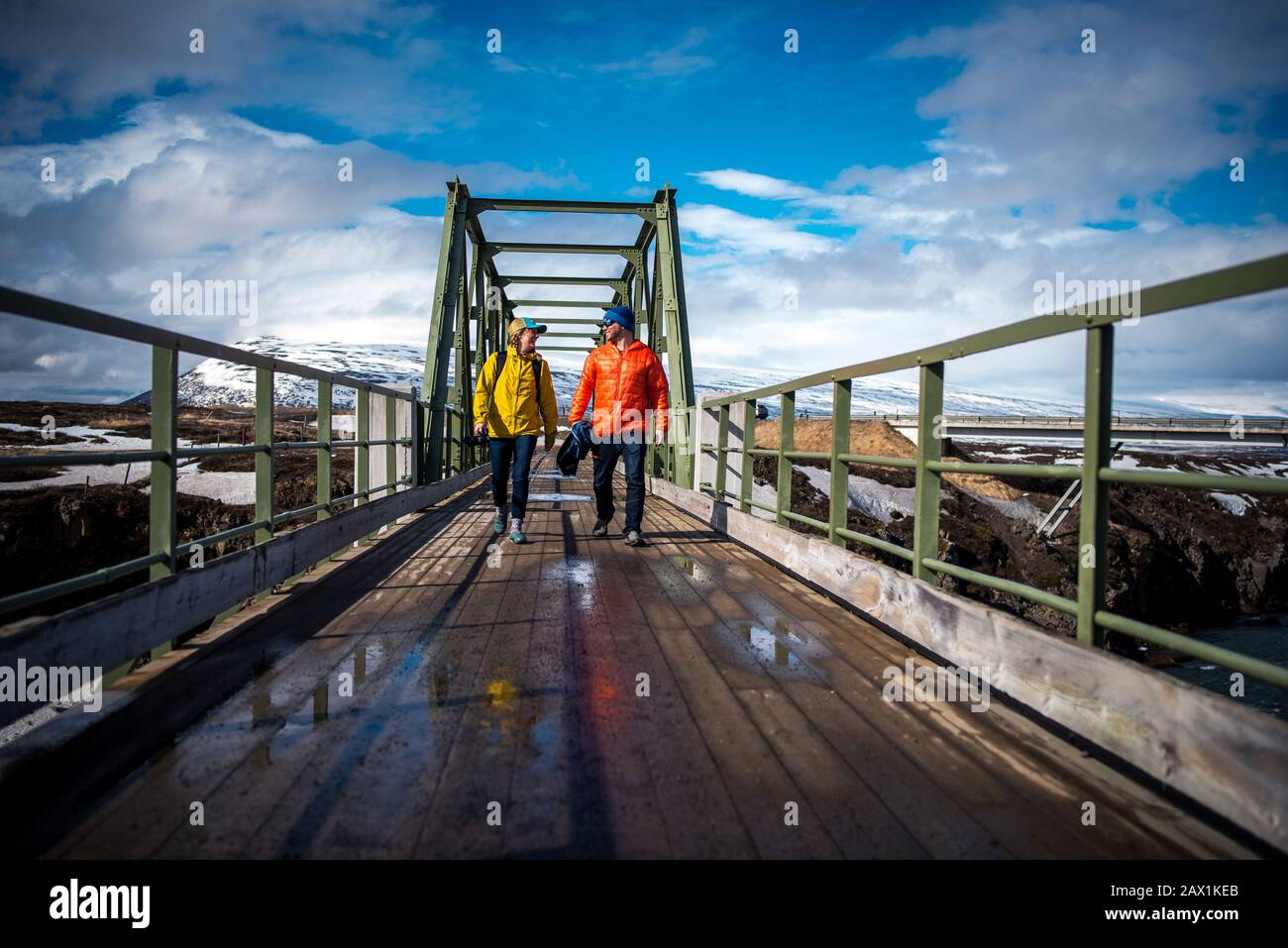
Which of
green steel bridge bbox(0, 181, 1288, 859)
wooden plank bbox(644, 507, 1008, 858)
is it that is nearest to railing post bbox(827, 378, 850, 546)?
green steel bridge bbox(0, 181, 1288, 859)

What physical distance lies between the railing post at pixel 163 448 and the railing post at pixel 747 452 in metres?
4.53

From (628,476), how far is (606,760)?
4.44 metres

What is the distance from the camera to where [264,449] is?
4.05 metres

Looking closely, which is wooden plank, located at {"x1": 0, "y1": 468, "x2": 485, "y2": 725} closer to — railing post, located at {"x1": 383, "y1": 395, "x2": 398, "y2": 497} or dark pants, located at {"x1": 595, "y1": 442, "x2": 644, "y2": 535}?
dark pants, located at {"x1": 595, "y1": 442, "x2": 644, "y2": 535}

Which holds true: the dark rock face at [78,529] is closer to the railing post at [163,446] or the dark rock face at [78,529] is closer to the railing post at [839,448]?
the railing post at [163,446]

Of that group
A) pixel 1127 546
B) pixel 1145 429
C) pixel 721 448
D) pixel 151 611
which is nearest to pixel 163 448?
pixel 151 611

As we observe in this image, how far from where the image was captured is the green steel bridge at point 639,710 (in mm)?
1766

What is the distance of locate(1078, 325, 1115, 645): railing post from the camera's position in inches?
91.5

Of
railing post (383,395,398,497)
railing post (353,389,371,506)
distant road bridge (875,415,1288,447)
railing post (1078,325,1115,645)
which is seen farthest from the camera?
distant road bridge (875,415,1288,447)

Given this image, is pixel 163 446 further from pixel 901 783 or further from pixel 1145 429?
pixel 1145 429

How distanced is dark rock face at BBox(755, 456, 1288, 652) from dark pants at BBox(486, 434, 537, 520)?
533 centimetres

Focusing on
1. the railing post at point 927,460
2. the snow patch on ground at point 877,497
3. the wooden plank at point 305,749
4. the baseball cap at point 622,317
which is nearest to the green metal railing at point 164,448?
the wooden plank at point 305,749
